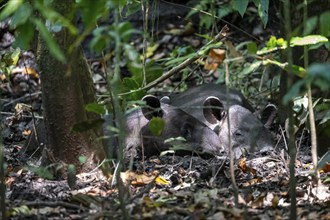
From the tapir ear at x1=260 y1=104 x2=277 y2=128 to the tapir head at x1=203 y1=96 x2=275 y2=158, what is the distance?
0.02 meters

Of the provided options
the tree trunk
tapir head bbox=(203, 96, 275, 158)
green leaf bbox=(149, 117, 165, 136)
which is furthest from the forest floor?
tapir head bbox=(203, 96, 275, 158)

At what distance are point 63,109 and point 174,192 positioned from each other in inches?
36.6

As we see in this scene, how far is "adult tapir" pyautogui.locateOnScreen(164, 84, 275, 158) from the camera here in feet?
22.4

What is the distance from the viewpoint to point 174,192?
4223 millimetres

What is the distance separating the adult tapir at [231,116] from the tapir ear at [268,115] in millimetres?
10

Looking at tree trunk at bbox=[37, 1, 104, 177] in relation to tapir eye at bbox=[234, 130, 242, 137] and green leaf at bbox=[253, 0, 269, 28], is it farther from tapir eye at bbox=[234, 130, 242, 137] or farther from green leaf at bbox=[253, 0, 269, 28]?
tapir eye at bbox=[234, 130, 242, 137]

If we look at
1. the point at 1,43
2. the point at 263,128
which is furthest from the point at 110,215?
the point at 1,43

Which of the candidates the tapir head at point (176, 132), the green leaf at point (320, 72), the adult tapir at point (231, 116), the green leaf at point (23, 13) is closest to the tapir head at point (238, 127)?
the adult tapir at point (231, 116)

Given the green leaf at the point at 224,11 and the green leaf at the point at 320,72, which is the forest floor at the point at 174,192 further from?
the green leaf at the point at 224,11

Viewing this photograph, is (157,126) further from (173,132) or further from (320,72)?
(173,132)

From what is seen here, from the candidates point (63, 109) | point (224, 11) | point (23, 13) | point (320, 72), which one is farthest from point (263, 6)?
point (224, 11)

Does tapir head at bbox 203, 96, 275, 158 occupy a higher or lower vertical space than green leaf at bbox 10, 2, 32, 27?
lower

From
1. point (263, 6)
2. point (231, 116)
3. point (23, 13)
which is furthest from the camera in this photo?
point (231, 116)

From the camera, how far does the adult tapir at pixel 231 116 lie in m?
6.83
